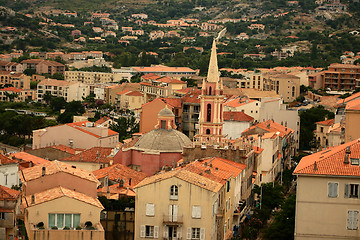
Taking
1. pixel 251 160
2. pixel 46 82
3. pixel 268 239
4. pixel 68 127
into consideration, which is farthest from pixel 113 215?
pixel 46 82

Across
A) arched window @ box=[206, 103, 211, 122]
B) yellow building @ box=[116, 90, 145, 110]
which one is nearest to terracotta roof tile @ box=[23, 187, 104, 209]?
arched window @ box=[206, 103, 211, 122]

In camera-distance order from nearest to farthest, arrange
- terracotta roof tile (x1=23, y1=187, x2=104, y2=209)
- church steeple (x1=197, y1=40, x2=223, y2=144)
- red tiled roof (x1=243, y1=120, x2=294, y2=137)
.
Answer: terracotta roof tile (x1=23, y1=187, x2=104, y2=209) → church steeple (x1=197, y1=40, x2=223, y2=144) → red tiled roof (x1=243, y1=120, x2=294, y2=137)

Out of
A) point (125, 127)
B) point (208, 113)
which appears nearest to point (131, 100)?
point (125, 127)

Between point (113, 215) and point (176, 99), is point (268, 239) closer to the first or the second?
point (113, 215)

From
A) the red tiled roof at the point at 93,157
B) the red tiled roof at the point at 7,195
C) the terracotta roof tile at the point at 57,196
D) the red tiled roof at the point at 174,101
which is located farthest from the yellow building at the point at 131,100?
the terracotta roof tile at the point at 57,196

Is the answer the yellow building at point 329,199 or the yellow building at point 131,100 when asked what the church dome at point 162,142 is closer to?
the yellow building at point 329,199

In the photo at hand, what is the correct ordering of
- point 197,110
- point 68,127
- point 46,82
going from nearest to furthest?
point 68,127 < point 197,110 < point 46,82

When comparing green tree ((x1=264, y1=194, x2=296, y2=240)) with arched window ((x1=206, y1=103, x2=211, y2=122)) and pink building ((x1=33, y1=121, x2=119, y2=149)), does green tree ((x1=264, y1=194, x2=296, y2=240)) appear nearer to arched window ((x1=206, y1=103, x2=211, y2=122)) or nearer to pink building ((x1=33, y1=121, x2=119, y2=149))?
arched window ((x1=206, y1=103, x2=211, y2=122))
